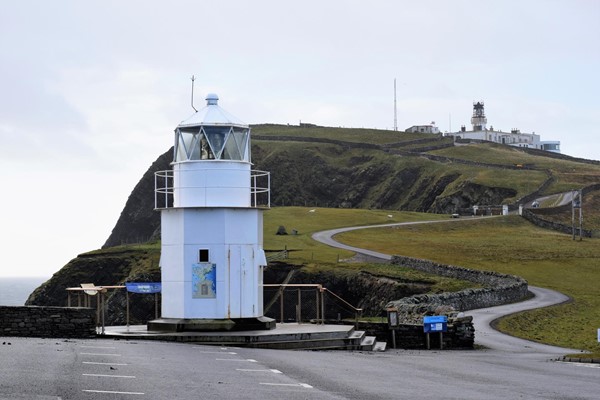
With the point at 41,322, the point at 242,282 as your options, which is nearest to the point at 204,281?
the point at 242,282

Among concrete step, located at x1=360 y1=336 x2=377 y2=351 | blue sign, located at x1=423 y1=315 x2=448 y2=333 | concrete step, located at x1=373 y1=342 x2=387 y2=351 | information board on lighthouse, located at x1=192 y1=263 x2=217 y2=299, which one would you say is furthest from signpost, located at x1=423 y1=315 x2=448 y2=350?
information board on lighthouse, located at x1=192 y1=263 x2=217 y2=299

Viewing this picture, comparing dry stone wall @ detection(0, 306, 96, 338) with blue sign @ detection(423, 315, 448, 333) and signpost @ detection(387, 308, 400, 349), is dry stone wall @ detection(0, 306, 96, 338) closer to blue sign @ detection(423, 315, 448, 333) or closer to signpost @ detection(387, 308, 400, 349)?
signpost @ detection(387, 308, 400, 349)

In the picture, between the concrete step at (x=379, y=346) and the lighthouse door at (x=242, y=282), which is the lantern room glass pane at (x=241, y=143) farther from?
the concrete step at (x=379, y=346)

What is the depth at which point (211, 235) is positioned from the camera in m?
34.0

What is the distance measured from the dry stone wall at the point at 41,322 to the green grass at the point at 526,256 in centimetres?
1860

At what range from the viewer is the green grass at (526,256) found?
4669 centimetres

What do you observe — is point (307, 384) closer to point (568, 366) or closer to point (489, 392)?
point (489, 392)

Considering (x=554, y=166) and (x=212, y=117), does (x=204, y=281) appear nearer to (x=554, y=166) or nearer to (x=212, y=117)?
(x=212, y=117)

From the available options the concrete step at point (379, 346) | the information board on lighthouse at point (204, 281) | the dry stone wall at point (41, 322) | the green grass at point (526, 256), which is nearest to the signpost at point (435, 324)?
the concrete step at point (379, 346)

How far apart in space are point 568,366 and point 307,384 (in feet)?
36.2

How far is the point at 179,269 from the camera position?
34.1 metres

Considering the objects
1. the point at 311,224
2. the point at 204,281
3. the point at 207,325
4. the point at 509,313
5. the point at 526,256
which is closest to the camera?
the point at 207,325

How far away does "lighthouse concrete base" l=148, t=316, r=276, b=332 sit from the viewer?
3362 cm

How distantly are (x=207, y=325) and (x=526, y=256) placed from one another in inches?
2155
